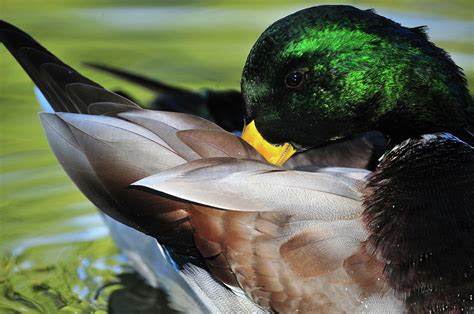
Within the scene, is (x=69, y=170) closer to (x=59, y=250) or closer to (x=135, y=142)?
(x=135, y=142)

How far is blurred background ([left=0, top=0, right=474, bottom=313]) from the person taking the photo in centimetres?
522

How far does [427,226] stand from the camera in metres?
4.02

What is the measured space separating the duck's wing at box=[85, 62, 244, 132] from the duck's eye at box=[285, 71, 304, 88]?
1.30m

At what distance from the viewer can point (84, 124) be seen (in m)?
4.42

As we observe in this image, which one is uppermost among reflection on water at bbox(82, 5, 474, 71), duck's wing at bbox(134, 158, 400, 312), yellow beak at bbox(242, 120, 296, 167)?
reflection on water at bbox(82, 5, 474, 71)

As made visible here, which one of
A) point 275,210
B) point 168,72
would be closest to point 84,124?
point 275,210

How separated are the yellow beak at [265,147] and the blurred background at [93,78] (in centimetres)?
105

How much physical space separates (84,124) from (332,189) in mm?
1009

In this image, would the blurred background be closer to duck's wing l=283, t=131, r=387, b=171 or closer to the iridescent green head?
duck's wing l=283, t=131, r=387, b=171

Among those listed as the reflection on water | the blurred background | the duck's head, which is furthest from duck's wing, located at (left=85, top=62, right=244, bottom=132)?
the reflection on water

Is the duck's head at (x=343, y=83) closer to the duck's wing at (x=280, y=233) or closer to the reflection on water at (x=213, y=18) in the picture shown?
the duck's wing at (x=280, y=233)

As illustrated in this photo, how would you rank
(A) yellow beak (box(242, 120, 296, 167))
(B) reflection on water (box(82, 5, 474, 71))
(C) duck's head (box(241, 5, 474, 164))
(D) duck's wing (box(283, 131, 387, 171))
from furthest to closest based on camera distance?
(B) reflection on water (box(82, 5, 474, 71)) < (D) duck's wing (box(283, 131, 387, 171)) < (A) yellow beak (box(242, 120, 296, 167)) < (C) duck's head (box(241, 5, 474, 164))

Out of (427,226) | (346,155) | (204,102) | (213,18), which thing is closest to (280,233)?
(427,226)

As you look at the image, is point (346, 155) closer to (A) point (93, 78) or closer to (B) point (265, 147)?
(B) point (265, 147)
